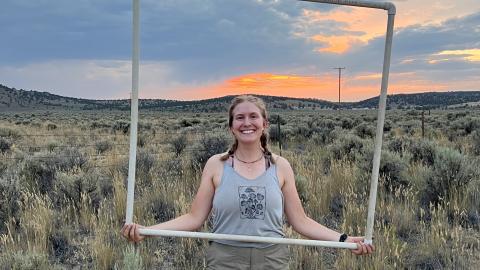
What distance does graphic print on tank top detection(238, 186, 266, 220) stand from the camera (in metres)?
2.89

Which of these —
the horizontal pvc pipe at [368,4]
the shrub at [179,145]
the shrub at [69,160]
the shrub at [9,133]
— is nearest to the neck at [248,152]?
Answer: the horizontal pvc pipe at [368,4]

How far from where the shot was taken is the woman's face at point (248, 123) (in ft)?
9.80

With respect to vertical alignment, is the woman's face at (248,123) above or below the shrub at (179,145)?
above

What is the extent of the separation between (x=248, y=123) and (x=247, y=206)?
519 millimetres

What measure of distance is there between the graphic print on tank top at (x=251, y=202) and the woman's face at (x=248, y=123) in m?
0.32

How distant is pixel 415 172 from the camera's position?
8516 mm

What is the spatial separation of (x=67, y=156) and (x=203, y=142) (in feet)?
10.0

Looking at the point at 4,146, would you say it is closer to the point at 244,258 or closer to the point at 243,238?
the point at 244,258

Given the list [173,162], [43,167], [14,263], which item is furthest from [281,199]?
[173,162]

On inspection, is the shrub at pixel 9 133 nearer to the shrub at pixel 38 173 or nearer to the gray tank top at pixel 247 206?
the shrub at pixel 38 173

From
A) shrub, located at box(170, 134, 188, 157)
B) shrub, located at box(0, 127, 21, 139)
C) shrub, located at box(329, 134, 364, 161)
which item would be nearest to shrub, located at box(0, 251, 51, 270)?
shrub, located at box(329, 134, 364, 161)

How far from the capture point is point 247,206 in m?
2.90

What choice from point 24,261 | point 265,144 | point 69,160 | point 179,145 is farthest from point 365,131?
point 265,144

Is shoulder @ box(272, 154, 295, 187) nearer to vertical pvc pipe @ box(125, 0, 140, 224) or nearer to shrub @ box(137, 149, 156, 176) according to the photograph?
vertical pvc pipe @ box(125, 0, 140, 224)
